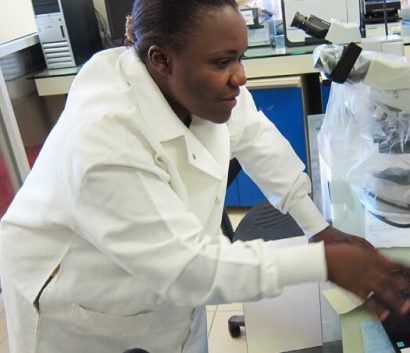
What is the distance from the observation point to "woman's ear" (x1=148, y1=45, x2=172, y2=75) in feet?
2.51

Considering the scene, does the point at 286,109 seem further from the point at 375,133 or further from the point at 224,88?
the point at 224,88

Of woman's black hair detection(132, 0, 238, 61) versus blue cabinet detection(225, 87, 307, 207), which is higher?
woman's black hair detection(132, 0, 238, 61)

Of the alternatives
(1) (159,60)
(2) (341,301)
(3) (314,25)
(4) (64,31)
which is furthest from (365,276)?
(4) (64,31)

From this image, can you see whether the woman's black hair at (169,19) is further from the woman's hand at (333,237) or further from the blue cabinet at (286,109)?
the blue cabinet at (286,109)

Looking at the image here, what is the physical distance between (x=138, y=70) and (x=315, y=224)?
53 cm

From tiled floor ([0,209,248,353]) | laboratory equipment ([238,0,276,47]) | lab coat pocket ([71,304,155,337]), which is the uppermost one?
laboratory equipment ([238,0,276,47])

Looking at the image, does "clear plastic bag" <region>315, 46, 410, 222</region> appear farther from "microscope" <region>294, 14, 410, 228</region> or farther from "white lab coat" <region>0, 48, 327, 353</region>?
"white lab coat" <region>0, 48, 327, 353</region>

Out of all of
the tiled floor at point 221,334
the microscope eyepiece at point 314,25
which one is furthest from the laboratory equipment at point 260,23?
the tiled floor at point 221,334

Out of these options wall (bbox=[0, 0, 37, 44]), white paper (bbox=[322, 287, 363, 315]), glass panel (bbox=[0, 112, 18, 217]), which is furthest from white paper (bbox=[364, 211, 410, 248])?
wall (bbox=[0, 0, 37, 44])

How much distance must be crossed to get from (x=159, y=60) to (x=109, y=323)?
0.51 meters

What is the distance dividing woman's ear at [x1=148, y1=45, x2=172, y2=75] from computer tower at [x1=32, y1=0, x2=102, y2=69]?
2.01m

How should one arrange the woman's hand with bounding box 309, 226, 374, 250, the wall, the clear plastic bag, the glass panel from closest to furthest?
the woman's hand with bounding box 309, 226, 374, 250
the clear plastic bag
the glass panel
the wall

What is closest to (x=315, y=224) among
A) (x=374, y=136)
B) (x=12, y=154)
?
(x=374, y=136)

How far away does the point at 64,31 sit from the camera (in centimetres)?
260
